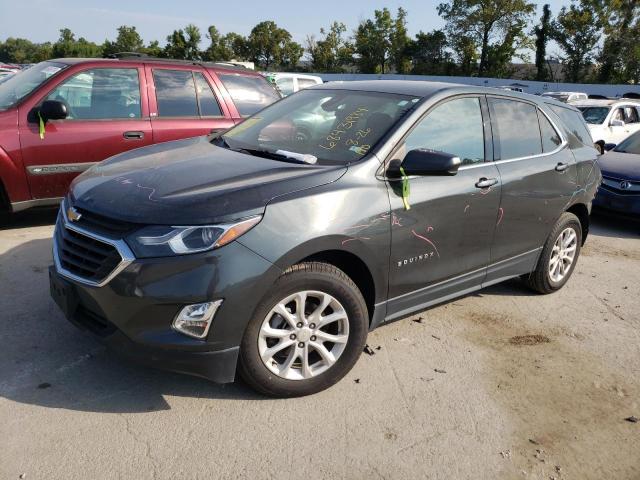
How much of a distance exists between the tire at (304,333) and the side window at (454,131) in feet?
3.41

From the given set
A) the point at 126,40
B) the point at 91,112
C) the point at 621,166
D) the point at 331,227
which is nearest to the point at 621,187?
the point at 621,166

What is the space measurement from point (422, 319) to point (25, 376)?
2.69 meters

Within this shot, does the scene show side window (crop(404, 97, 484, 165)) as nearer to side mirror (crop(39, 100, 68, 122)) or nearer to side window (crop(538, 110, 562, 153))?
side window (crop(538, 110, 562, 153))

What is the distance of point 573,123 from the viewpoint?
515 centimetres

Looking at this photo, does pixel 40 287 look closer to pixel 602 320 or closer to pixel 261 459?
pixel 261 459

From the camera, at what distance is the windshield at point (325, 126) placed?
11.3 feet

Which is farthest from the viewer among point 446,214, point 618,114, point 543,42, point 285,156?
point 543,42

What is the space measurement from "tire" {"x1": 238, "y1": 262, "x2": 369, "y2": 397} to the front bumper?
110 millimetres

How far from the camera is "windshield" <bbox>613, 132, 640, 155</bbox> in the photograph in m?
8.80

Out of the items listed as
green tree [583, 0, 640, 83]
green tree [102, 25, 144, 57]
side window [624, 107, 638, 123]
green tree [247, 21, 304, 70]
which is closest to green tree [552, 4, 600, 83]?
green tree [583, 0, 640, 83]

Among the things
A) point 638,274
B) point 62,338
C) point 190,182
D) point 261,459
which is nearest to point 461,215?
point 190,182

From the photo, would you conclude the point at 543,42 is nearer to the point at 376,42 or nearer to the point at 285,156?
the point at 376,42

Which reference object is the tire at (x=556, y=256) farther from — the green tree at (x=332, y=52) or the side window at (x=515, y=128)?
the green tree at (x=332, y=52)

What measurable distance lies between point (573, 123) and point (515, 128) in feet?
4.04
